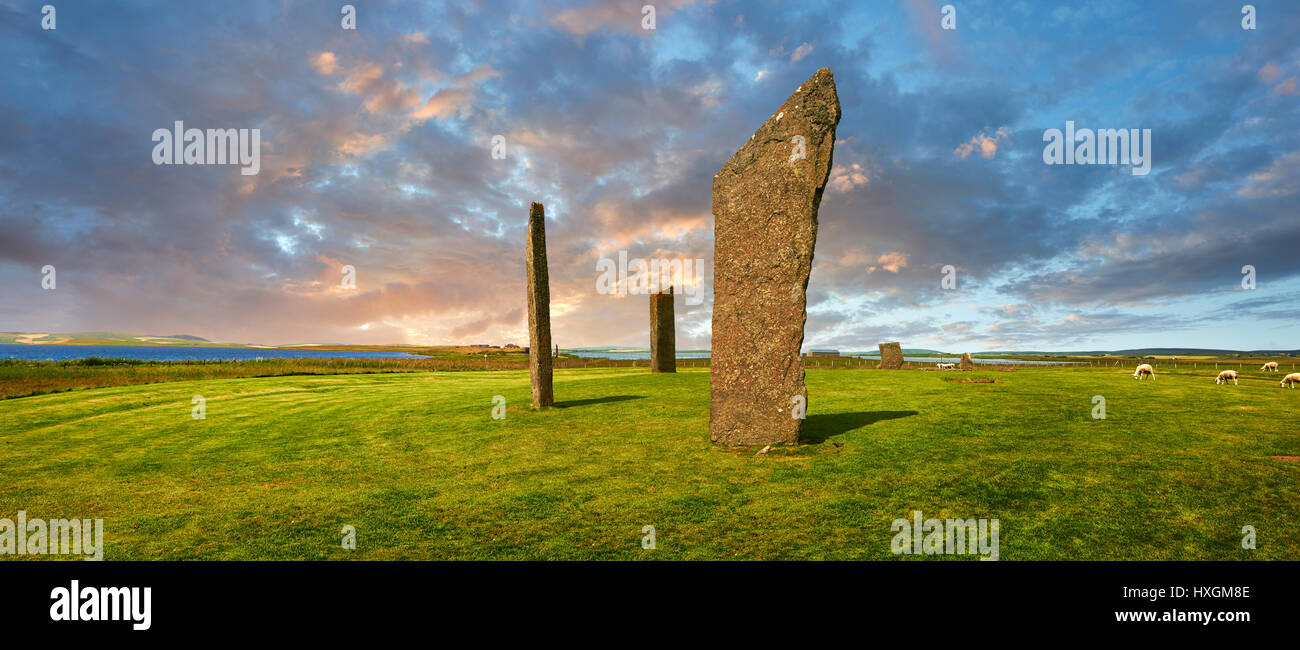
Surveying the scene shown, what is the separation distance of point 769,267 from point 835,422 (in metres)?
3.87

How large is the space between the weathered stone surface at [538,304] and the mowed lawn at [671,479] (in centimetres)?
83

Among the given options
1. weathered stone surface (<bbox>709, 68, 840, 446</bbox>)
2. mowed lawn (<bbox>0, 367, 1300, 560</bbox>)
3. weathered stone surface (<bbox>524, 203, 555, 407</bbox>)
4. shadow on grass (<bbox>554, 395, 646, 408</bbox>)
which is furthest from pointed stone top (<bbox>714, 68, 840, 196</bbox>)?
shadow on grass (<bbox>554, 395, 646, 408</bbox>)

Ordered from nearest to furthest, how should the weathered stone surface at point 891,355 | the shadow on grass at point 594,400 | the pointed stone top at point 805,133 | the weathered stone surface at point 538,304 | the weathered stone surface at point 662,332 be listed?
the pointed stone top at point 805,133, the weathered stone surface at point 538,304, the shadow on grass at point 594,400, the weathered stone surface at point 662,332, the weathered stone surface at point 891,355

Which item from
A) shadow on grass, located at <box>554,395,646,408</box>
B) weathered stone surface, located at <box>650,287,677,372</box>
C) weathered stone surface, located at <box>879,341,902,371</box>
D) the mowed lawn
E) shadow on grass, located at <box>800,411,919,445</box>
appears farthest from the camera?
weathered stone surface, located at <box>879,341,902,371</box>

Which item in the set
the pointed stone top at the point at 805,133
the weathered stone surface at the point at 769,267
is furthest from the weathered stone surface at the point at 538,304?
the pointed stone top at the point at 805,133

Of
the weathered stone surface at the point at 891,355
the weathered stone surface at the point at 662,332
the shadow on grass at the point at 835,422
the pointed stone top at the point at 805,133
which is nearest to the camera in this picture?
the pointed stone top at the point at 805,133

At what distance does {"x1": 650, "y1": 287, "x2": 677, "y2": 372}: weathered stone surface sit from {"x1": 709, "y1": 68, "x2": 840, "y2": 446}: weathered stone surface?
13.6 metres

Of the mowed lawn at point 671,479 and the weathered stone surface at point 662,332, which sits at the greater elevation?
the weathered stone surface at point 662,332

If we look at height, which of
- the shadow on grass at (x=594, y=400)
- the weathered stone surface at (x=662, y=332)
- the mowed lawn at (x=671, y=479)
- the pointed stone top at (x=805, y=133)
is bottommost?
the mowed lawn at (x=671, y=479)

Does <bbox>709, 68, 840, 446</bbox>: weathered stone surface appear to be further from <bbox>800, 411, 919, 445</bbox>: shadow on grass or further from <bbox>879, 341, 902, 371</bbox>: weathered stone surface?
<bbox>879, 341, 902, 371</bbox>: weathered stone surface

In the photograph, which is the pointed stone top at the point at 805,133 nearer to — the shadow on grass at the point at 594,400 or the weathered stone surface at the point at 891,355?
the shadow on grass at the point at 594,400

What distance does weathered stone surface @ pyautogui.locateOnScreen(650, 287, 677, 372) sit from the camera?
2253 cm

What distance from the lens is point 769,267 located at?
844cm

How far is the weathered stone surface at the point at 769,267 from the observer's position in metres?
8.30
